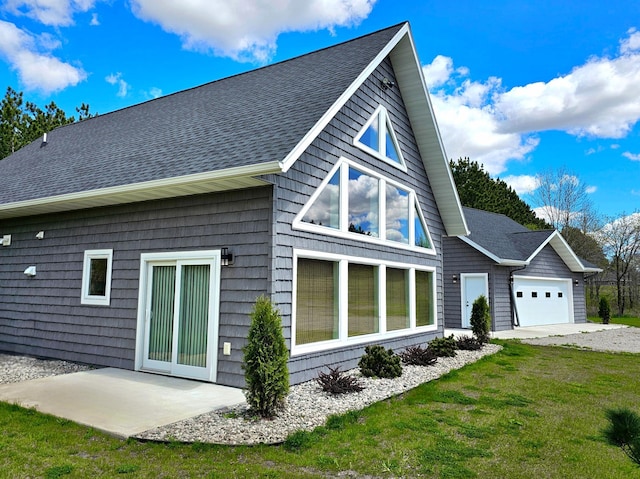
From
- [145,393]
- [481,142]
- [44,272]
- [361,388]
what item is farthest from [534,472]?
[481,142]

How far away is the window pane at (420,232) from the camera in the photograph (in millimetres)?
10234

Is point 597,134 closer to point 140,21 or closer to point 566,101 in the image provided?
point 566,101

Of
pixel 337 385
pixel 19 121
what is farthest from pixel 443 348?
pixel 19 121

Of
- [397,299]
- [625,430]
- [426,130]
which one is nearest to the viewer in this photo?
[625,430]

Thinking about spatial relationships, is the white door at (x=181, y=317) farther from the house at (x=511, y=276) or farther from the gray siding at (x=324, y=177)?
the house at (x=511, y=276)

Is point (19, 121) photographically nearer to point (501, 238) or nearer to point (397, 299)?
point (397, 299)

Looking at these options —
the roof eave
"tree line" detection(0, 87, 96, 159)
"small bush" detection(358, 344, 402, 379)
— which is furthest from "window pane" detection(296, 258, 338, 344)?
"tree line" detection(0, 87, 96, 159)

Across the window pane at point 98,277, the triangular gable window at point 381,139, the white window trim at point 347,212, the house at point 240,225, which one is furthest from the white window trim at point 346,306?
the window pane at point 98,277

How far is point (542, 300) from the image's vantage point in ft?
59.1

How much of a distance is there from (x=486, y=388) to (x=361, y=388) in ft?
6.71

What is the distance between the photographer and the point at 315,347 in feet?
21.5

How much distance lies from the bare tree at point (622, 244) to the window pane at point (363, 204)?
964 inches

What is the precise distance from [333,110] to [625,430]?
232 inches

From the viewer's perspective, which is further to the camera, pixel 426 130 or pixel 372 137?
pixel 426 130
